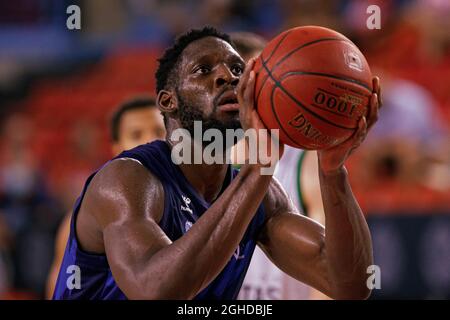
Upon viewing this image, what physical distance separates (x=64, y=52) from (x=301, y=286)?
8.74 m

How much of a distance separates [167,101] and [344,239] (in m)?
1.04

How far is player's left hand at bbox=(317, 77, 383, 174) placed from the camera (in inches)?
128

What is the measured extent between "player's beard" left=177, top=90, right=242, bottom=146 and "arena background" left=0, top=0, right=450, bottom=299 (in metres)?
3.63

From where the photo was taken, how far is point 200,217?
10.3 feet

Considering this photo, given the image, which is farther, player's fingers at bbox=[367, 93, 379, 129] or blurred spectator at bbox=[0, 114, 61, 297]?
blurred spectator at bbox=[0, 114, 61, 297]

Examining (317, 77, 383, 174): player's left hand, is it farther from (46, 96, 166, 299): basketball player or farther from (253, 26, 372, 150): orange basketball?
(46, 96, 166, 299): basketball player

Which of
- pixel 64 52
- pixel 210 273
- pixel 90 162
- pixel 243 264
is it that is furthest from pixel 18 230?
pixel 210 273

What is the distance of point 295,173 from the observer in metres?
4.86

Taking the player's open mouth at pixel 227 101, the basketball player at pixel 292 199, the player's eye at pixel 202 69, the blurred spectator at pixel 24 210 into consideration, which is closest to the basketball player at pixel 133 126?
the basketball player at pixel 292 199

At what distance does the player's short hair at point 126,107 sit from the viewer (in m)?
5.71

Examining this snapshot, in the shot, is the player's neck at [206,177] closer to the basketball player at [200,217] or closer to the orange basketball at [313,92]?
the basketball player at [200,217]

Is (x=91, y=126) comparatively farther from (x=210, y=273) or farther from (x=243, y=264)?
(x=210, y=273)

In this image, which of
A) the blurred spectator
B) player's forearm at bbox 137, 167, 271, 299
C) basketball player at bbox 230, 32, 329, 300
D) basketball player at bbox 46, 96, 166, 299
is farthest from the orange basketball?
the blurred spectator

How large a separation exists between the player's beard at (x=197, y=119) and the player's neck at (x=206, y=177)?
18 centimetres
